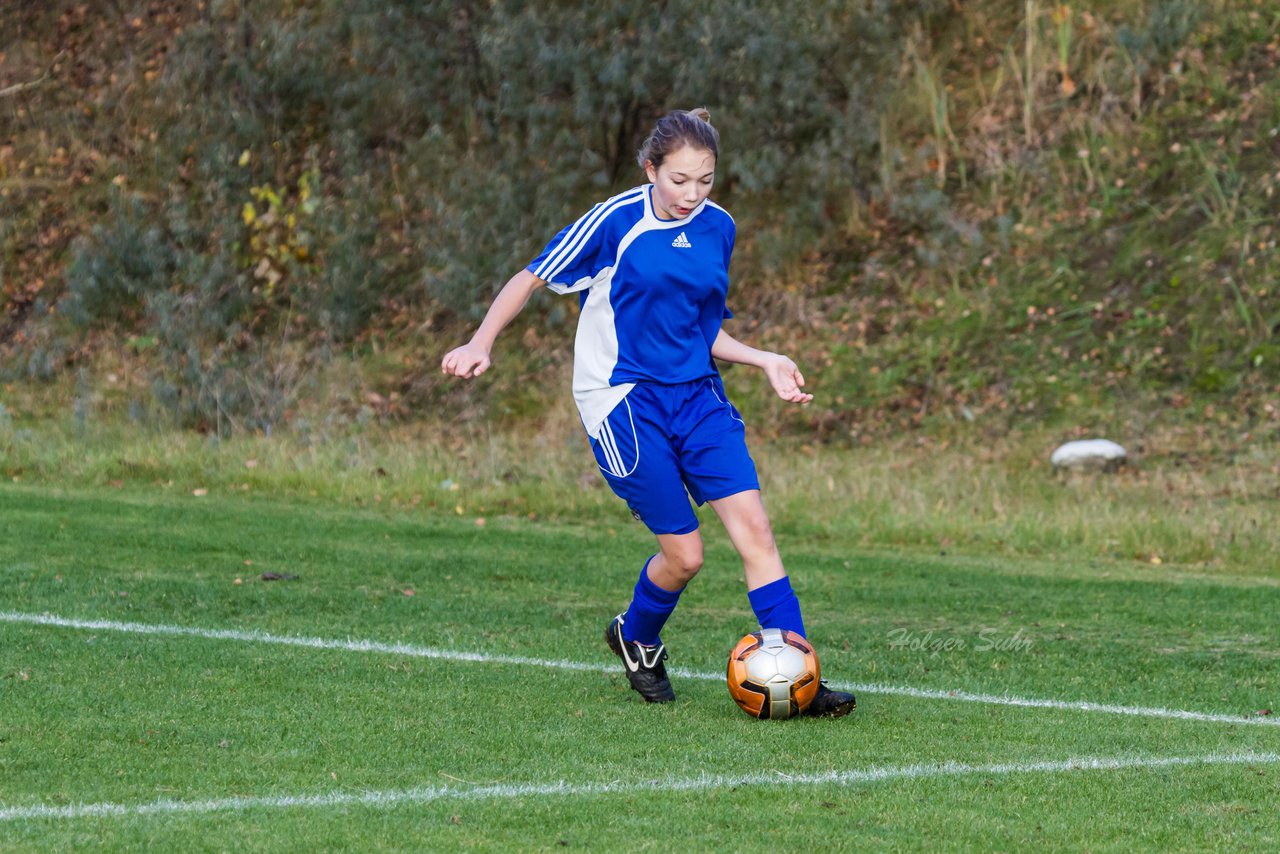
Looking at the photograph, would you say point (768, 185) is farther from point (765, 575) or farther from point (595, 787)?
point (595, 787)

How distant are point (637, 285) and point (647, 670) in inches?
55.4

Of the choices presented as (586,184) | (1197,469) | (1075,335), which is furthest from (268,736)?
(586,184)

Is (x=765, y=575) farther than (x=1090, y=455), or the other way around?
(x=1090, y=455)

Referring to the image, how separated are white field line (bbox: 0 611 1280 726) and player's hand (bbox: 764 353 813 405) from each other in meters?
1.28

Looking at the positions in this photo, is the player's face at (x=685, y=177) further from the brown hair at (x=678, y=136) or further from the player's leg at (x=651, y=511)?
the player's leg at (x=651, y=511)

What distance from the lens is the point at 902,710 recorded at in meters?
6.02

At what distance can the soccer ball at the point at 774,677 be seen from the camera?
5672mm

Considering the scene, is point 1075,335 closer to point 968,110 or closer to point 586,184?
point 968,110

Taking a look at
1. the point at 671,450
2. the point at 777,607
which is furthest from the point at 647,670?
the point at 671,450

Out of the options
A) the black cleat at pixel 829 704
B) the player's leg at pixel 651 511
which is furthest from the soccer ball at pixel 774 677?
the player's leg at pixel 651 511

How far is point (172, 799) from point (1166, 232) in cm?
1594

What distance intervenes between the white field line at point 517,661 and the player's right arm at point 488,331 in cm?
162

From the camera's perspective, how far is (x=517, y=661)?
6.96 meters

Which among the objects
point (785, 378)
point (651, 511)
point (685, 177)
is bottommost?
point (651, 511)
